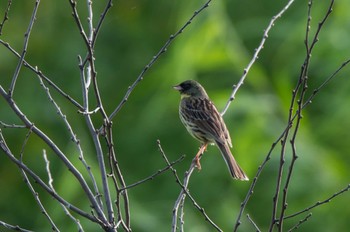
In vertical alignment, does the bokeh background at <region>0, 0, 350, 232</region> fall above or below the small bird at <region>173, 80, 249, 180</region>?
above

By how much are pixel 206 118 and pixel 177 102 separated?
5.15m

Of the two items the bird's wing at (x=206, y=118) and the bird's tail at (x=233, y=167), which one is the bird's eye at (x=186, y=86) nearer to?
the bird's wing at (x=206, y=118)

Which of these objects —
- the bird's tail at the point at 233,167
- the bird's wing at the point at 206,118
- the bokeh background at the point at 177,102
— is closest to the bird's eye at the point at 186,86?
the bird's wing at the point at 206,118

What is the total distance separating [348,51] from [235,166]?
19.2 feet

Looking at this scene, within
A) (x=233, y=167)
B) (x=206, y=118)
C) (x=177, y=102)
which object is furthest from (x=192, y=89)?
(x=177, y=102)

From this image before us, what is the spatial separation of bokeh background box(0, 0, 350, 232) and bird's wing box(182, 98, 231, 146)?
10.4ft

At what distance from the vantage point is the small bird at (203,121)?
25.3 feet

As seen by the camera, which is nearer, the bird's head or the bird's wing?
the bird's wing

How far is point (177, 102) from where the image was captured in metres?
13.1

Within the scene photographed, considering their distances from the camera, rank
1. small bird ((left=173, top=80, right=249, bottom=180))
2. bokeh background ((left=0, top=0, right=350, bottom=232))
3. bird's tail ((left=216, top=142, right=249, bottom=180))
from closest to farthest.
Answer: bird's tail ((left=216, top=142, right=249, bottom=180)) → small bird ((left=173, top=80, right=249, bottom=180)) → bokeh background ((left=0, top=0, right=350, bottom=232))

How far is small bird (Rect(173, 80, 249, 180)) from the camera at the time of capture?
25.3 ft

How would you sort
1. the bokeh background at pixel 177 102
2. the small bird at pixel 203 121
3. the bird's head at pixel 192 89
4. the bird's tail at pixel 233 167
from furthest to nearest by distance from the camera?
the bokeh background at pixel 177 102 → the bird's head at pixel 192 89 → the small bird at pixel 203 121 → the bird's tail at pixel 233 167

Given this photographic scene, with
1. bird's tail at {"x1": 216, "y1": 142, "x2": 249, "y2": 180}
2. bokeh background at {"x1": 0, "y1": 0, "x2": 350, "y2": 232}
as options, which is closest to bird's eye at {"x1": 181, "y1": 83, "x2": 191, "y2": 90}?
bird's tail at {"x1": 216, "y1": 142, "x2": 249, "y2": 180}

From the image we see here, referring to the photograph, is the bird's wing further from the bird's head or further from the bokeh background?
the bokeh background
